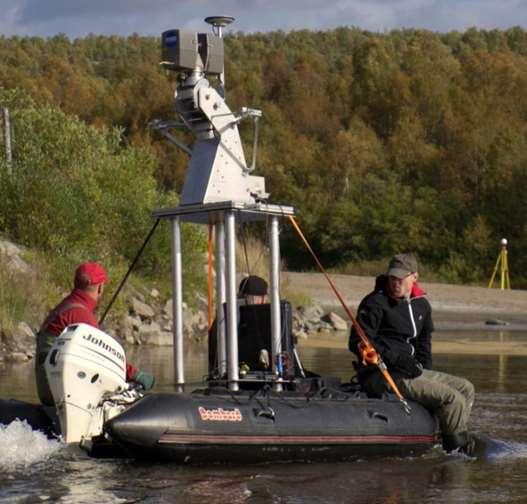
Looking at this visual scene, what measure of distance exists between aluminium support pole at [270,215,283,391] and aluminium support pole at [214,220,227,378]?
41 centimetres

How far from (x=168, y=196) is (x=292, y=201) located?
88.9 ft

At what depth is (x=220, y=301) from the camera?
1193 cm

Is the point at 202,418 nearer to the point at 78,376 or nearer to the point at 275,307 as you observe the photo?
the point at 78,376

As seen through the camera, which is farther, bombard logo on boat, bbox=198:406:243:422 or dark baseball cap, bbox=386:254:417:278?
dark baseball cap, bbox=386:254:417:278

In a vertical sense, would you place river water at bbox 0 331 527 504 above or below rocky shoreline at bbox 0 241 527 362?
above

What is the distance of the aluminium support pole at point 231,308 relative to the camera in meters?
11.4

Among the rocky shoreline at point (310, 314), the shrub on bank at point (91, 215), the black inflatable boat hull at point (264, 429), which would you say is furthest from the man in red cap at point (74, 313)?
the shrub on bank at point (91, 215)

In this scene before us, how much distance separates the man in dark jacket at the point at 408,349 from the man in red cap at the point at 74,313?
2.23m

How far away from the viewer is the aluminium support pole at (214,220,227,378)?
38.9ft

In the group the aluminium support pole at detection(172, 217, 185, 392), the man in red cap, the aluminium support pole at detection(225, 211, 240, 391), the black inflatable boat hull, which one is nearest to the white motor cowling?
the black inflatable boat hull

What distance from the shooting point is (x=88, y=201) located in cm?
2677

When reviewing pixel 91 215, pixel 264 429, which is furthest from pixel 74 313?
pixel 91 215

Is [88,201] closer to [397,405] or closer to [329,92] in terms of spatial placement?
[397,405]

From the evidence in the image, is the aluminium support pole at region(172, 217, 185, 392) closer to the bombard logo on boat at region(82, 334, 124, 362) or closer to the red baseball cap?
the red baseball cap
